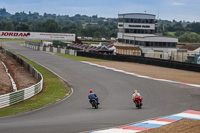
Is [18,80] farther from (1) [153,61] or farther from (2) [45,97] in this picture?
(1) [153,61]

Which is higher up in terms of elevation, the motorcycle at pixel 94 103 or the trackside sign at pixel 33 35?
the trackside sign at pixel 33 35

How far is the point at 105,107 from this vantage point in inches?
851

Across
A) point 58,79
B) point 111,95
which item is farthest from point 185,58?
point 111,95

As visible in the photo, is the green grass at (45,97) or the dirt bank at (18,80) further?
the dirt bank at (18,80)

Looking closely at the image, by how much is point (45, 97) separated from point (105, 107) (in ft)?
17.9

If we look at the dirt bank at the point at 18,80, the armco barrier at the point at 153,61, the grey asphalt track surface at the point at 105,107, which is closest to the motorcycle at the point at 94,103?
the grey asphalt track surface at the point at 105,107

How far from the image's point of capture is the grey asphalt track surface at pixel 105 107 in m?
16.1

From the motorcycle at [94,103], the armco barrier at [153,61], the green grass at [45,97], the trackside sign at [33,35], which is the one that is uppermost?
the trackside sign at [33,35]

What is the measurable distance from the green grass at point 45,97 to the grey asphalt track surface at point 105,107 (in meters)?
0.82

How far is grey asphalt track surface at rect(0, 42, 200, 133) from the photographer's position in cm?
1609

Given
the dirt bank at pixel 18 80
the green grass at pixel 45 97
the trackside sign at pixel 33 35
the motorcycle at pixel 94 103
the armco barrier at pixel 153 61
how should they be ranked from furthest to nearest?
the trackside sign at pixel 33 35, the armco barrier at pixel 153 61, the dirt bank at pixel 18 80, the motorcycle at pixel 94 103, the green grass at pixel 45 97

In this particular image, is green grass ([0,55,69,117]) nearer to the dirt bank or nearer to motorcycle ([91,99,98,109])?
the dirt bank

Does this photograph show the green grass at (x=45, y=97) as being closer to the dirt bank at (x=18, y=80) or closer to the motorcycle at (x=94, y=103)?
the dirt bank at (x=18, y=80)

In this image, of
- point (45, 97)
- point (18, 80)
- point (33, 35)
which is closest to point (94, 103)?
point (45, 97)
